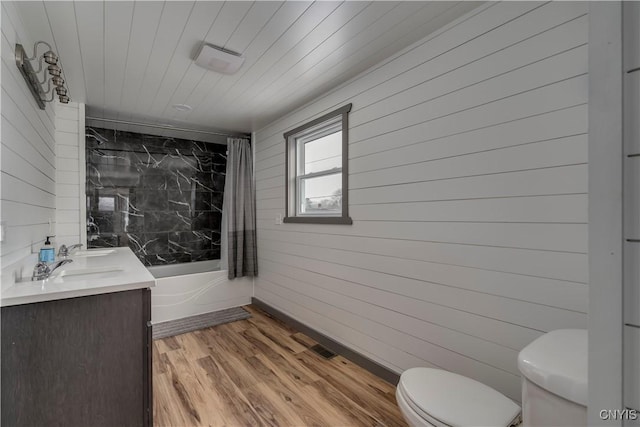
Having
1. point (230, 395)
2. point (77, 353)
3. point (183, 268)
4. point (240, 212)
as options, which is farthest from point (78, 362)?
point (183, 268)

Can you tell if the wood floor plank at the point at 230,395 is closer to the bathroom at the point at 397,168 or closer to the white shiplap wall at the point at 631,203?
the bathroom at the point at 397,168

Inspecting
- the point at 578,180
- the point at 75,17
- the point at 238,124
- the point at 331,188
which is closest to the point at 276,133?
the point at 238,124

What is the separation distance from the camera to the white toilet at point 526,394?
2.50 ft

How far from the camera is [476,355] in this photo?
1524 mm

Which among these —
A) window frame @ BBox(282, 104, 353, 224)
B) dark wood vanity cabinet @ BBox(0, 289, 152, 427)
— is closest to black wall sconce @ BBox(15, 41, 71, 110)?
dark wood vanity cabinet @ BBox(0, 289, 152, 427)

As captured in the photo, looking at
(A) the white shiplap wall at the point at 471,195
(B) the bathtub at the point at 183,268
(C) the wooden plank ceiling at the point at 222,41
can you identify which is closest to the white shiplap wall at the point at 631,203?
(A) the white shiplap wall at the point at 471,195

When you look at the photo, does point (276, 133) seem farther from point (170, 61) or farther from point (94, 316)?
point (94, 316)

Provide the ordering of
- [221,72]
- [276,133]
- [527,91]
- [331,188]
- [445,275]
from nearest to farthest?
[527,91] < [445,275] < [221,72] < [331,188] < [276,133]

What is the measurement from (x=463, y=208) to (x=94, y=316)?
1882 millimetres

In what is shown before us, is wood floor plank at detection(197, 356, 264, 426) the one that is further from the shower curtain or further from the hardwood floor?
the shower curtain

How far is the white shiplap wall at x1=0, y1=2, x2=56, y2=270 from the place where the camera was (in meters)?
1.27

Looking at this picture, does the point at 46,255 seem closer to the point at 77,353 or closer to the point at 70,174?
the point at 77,353

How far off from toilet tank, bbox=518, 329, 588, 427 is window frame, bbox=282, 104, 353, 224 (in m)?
1.52

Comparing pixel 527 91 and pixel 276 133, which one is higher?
pixel 276 133
